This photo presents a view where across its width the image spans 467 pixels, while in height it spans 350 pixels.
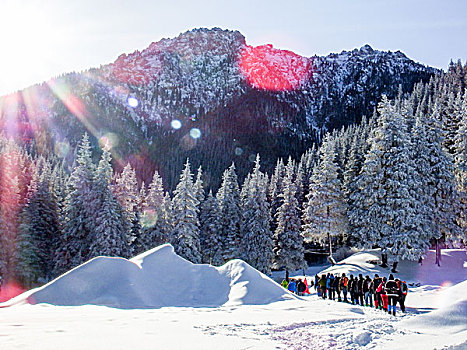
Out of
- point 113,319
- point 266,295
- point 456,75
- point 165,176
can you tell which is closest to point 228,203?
point 266,295

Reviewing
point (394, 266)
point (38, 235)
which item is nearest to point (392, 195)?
point (394, 266)

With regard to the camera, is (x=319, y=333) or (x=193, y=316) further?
(x=193, y=316)

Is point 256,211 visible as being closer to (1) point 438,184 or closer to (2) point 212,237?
(2) point 212,237

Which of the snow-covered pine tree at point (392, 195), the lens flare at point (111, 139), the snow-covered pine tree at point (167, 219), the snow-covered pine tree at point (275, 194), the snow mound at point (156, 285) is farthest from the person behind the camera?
the lens flare at point (111, 139)

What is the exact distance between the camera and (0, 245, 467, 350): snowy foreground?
25.1 ft

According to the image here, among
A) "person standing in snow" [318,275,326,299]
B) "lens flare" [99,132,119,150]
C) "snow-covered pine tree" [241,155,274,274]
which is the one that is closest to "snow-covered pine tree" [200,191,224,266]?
"snow-covered pine tree" [241,155,274,274]

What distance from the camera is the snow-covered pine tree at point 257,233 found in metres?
36.2

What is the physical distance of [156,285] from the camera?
16141mm

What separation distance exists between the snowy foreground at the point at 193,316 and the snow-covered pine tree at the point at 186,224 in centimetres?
1487

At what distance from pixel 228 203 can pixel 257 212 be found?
12.8ft

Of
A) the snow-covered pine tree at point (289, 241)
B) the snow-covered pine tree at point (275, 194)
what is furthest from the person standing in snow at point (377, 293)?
the snow-covered pine tree at point (275, 194)

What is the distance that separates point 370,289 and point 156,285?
9685mm

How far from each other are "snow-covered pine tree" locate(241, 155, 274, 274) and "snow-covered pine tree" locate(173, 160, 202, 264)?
5301 millimetres

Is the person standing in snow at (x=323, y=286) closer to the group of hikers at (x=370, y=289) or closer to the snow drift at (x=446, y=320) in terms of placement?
the group of hikers at (x=370, y=289)
